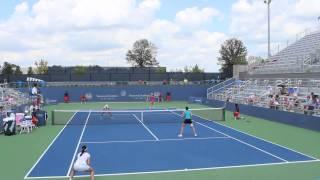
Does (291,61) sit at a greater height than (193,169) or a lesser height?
greater

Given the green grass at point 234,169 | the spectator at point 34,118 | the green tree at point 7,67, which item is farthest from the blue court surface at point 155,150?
the green tree at point 7,67

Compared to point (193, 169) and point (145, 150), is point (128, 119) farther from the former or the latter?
point (193, 169)

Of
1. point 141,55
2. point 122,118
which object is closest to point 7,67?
point 141,55

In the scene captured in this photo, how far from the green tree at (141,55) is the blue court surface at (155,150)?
223 feet

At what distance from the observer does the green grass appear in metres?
12.3

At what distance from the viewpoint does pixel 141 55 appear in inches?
3637

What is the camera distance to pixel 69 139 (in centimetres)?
1938

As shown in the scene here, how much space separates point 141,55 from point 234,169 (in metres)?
80.1

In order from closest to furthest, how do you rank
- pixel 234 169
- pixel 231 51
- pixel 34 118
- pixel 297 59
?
1. pixel 234 169
2. pixel 34 118
3. pixel 297 59
4. pixel 231 51

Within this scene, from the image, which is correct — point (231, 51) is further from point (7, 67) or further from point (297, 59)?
point (297, 59)

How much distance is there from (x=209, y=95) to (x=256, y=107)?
1793 cm

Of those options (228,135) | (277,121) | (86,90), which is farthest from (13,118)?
(86,90)

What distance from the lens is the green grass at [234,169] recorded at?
12320 mm

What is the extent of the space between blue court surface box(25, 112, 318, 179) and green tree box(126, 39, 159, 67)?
67950mm
